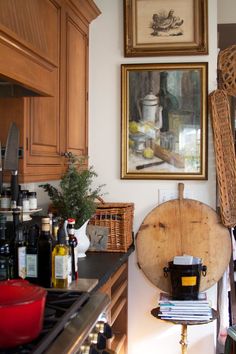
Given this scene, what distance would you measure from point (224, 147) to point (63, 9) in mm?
1233

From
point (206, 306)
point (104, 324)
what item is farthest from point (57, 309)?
point (206, 306)

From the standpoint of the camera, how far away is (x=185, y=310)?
2.57 metres

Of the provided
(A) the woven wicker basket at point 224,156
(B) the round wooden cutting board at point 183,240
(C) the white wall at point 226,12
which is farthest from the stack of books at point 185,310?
(C) the white wall at point 226,12

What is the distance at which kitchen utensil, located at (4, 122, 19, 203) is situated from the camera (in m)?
1.91

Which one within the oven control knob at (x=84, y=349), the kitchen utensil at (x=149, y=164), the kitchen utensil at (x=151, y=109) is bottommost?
the oven control knob at (x=84, y=349)

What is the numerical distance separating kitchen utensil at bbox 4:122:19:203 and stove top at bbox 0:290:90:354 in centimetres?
48

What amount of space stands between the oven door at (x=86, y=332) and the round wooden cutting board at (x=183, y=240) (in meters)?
1.21

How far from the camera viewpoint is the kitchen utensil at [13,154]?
191cm

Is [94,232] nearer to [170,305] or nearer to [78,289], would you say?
[170,305]

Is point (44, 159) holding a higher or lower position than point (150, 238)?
higher

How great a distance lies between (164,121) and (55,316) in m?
1.76

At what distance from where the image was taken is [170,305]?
2.61 meters

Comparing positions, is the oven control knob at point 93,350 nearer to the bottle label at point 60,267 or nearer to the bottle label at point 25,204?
the bottle label at point 60,267

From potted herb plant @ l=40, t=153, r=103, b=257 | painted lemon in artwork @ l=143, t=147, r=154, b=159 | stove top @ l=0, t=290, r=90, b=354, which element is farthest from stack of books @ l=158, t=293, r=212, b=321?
stove top @ l=0, t=290, r=90, b=354
